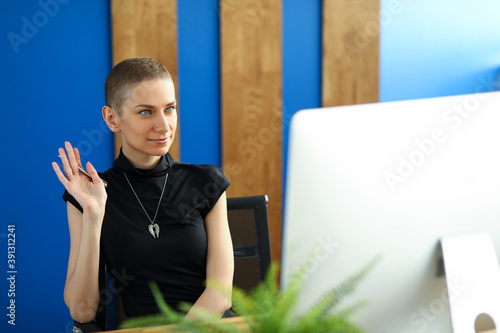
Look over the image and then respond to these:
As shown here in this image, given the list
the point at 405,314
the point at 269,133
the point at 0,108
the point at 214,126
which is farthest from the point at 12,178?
the point at 405,314

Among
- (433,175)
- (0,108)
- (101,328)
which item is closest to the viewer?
(433,175)

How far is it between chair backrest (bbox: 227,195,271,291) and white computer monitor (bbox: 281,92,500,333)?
3.16ft

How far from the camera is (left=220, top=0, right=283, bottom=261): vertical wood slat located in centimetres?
→ 319

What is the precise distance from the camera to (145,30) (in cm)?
304

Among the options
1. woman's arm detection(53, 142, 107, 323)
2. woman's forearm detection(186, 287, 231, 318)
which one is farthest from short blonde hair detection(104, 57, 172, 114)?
woman's forearm detection(186, 287, 231, 318)

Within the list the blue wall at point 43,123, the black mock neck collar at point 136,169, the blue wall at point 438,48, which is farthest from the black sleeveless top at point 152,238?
the blue wall at point 438,48

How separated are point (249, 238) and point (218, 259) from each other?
21 centimetres

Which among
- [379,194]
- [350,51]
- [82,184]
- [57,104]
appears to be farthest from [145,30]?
[379,194]

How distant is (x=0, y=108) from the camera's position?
2842mm

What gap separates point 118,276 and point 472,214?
1.13 m

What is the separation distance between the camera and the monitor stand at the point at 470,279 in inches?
38.1

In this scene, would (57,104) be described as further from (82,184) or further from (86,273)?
(86,273)

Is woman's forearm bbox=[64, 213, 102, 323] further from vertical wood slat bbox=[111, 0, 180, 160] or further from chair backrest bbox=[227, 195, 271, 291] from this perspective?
vertical wood slat bbox=[111, 0, 180, 160]

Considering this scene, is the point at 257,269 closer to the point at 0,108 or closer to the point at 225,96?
the point at 225,96
